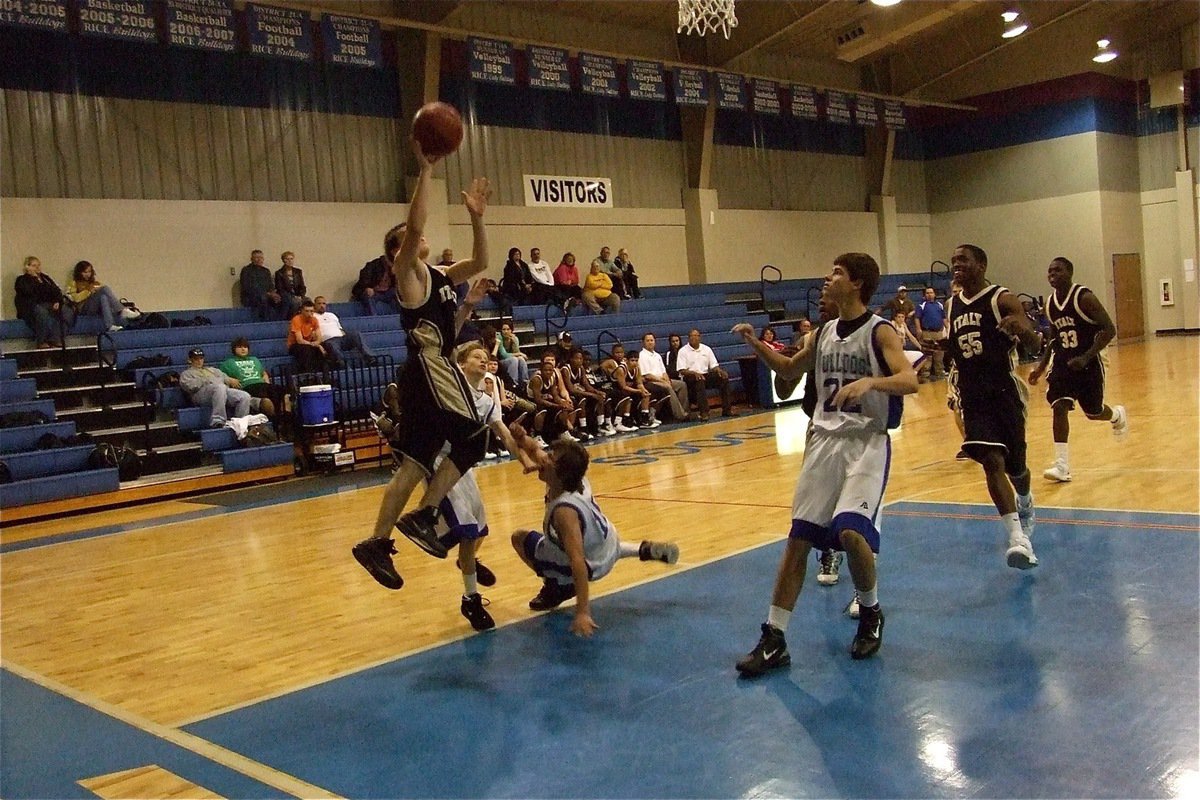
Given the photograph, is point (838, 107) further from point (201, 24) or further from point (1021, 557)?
point (1021, 557)

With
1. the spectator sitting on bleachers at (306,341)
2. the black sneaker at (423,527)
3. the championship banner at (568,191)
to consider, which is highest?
the championship banner at (568,191)

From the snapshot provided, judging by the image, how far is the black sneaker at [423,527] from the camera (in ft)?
14.7

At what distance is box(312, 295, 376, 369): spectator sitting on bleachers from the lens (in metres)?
13.4

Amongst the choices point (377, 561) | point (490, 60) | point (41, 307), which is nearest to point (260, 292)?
Answer: point (41, 307)

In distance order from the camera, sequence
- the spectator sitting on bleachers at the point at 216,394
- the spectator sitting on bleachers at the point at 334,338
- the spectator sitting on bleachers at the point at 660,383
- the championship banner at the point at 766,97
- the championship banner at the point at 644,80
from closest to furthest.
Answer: the spectator sitting on bleachers at the point at 216,394, the spectator sitting on bleachers at the point at 334,338, the spectator sitting on bleachers at the point at 660,383, the championship banner at the point at 644,80, the championship banner at the point at 766,97

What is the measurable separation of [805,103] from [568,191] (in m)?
5.25

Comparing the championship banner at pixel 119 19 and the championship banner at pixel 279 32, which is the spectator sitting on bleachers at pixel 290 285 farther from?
the championship banner at pixel 119 19

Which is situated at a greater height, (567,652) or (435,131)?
(435,131)

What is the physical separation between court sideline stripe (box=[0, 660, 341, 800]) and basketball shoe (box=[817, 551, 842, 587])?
112 inches

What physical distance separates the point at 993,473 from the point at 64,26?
11.2m

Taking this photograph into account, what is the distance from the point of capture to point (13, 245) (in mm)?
13117

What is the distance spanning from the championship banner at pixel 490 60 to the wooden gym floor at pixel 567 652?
9.19 m

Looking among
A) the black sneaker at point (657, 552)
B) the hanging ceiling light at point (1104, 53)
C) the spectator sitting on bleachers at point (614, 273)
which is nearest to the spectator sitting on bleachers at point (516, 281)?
the spectator sitting on bleachers at point (614, 273)

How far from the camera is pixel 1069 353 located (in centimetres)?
747
